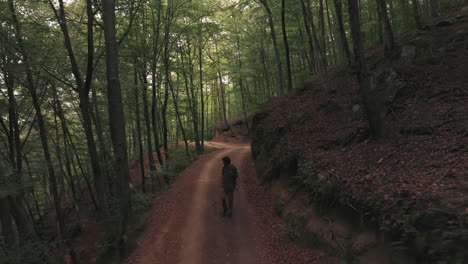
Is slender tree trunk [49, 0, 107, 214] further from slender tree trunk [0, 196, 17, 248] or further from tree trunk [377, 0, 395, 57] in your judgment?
tree trunk [377, 0, 395, 57]

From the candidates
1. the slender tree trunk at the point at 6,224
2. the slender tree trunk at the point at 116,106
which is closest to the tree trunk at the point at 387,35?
the slender tree trunk at the point at 116,106

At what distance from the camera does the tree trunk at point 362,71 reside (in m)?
6.33

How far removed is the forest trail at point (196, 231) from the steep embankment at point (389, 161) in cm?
159

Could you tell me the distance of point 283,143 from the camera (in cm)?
984

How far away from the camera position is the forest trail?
6.50 metres

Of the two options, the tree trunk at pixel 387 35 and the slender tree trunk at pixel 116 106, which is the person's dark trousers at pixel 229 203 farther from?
the tree trunk at pixel 387 35

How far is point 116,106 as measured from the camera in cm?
784

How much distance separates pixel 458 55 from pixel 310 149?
5.81 metres

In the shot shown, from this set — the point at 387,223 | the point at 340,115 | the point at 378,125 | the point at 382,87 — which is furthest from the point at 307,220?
the point at 382,87

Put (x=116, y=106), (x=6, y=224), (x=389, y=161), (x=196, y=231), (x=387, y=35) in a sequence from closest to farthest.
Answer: (x=389, y=161) → (x=196, y=231) → (x=116, y=106) → (x=6, y=224) → (x=387, y=35)

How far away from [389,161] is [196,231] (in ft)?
20.3

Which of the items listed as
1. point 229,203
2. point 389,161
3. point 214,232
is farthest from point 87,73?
point 389,161

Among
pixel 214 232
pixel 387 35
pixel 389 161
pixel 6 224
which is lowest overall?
pixel 214 232

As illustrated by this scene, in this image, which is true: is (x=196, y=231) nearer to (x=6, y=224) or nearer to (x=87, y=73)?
(x=87, y=73)
